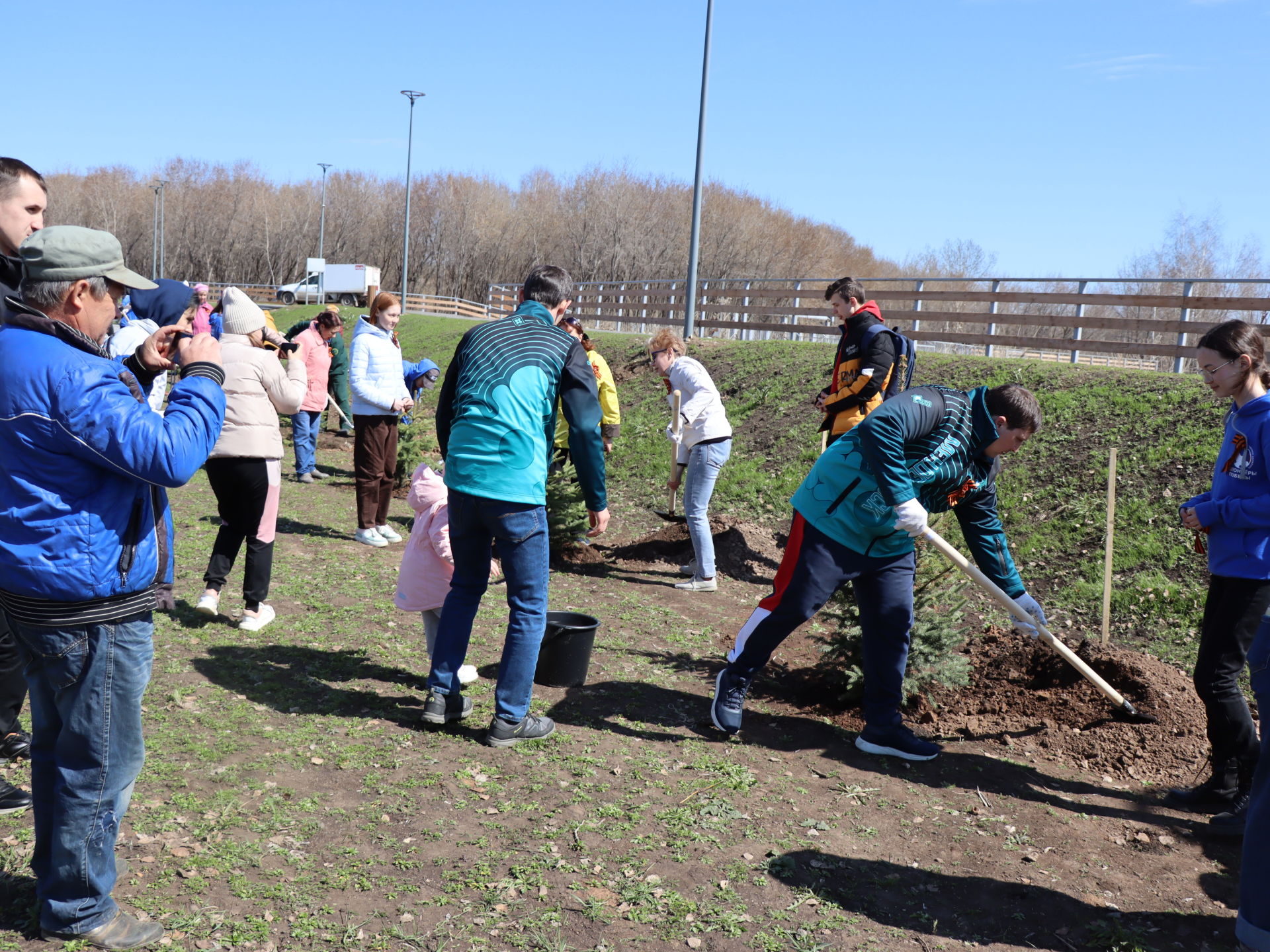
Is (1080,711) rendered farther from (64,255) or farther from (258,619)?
(64,255)

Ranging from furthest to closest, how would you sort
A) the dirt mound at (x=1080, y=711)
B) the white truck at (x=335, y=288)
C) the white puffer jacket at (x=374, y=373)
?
the white truck at (x=335, y=288)
the white puffer jacket at (x=374, y=373)
the dirt mound at (x=1080, y=711)

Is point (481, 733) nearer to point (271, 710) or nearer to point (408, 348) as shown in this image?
point (271, 710)

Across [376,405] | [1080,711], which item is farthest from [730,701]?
[376,405]

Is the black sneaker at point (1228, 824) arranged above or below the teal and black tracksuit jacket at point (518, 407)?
below

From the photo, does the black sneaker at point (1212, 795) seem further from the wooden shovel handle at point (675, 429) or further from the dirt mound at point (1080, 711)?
the wooden shovel handle at point (675, 429)

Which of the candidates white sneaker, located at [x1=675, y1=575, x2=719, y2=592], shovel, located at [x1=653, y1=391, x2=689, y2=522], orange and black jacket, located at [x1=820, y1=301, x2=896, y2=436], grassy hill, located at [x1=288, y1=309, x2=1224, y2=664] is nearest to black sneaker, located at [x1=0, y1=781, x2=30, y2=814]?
white sneaker, located at [x1=675, y1=575, x2=719, y2=592]

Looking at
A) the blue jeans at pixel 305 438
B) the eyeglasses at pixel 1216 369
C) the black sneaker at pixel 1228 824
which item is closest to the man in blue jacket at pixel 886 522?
the eyeglasses at pixel 1216 369

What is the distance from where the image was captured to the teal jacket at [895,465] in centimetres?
433

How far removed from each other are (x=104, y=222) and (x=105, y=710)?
9416 cm

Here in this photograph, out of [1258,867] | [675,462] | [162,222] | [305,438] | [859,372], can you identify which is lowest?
[1258,867]

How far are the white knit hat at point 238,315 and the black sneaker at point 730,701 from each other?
3.54 metres

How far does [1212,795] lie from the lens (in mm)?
4438

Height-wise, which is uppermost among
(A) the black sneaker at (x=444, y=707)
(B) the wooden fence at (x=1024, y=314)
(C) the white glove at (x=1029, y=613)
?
(B) the wooden fence at (x=1024, y=314)

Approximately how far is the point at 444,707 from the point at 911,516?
234cm
